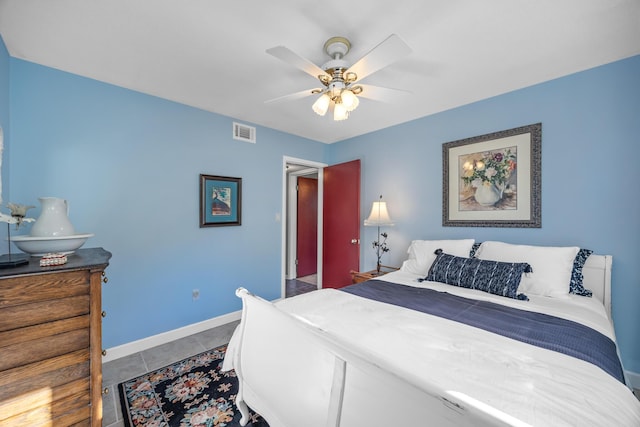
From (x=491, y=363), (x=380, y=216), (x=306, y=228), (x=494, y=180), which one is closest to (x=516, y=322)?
(x=491, y=363)

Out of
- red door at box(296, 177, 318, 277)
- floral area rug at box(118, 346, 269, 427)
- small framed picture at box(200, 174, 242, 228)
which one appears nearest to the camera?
floral area rug at box(118, 346, 269, 427)

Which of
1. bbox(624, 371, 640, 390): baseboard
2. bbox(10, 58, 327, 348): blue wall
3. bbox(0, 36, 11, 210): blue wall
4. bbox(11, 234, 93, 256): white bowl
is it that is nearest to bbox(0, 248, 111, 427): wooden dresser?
bbox(11, 234, 93, 256): white bowl

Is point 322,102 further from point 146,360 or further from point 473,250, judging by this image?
point 146,360

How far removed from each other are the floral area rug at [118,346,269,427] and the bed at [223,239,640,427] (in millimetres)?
261

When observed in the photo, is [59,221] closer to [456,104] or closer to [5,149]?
[5,149]

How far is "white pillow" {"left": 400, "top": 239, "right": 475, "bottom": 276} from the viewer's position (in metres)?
2.57

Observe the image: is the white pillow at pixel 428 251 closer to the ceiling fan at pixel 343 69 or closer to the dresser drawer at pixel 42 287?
the ceiling fan at pixel 343 69

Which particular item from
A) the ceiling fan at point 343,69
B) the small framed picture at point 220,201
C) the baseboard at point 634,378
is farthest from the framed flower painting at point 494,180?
the small framed picture at point 220,201

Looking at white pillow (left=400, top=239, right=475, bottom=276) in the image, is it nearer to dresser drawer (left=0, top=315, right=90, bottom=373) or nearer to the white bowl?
dresser drawer (left=0, top=315, right=90, bottom=373)

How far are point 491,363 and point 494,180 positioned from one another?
211 cm

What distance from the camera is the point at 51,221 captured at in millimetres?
1555

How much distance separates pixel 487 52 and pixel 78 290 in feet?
9.87

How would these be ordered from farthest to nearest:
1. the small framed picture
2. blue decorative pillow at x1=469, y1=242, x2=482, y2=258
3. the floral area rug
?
the small framed picture
blue decorative pillow at x1=469, y1=242, x2=482, y2=258
the floral area rug

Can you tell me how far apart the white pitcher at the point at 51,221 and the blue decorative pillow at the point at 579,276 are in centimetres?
357
